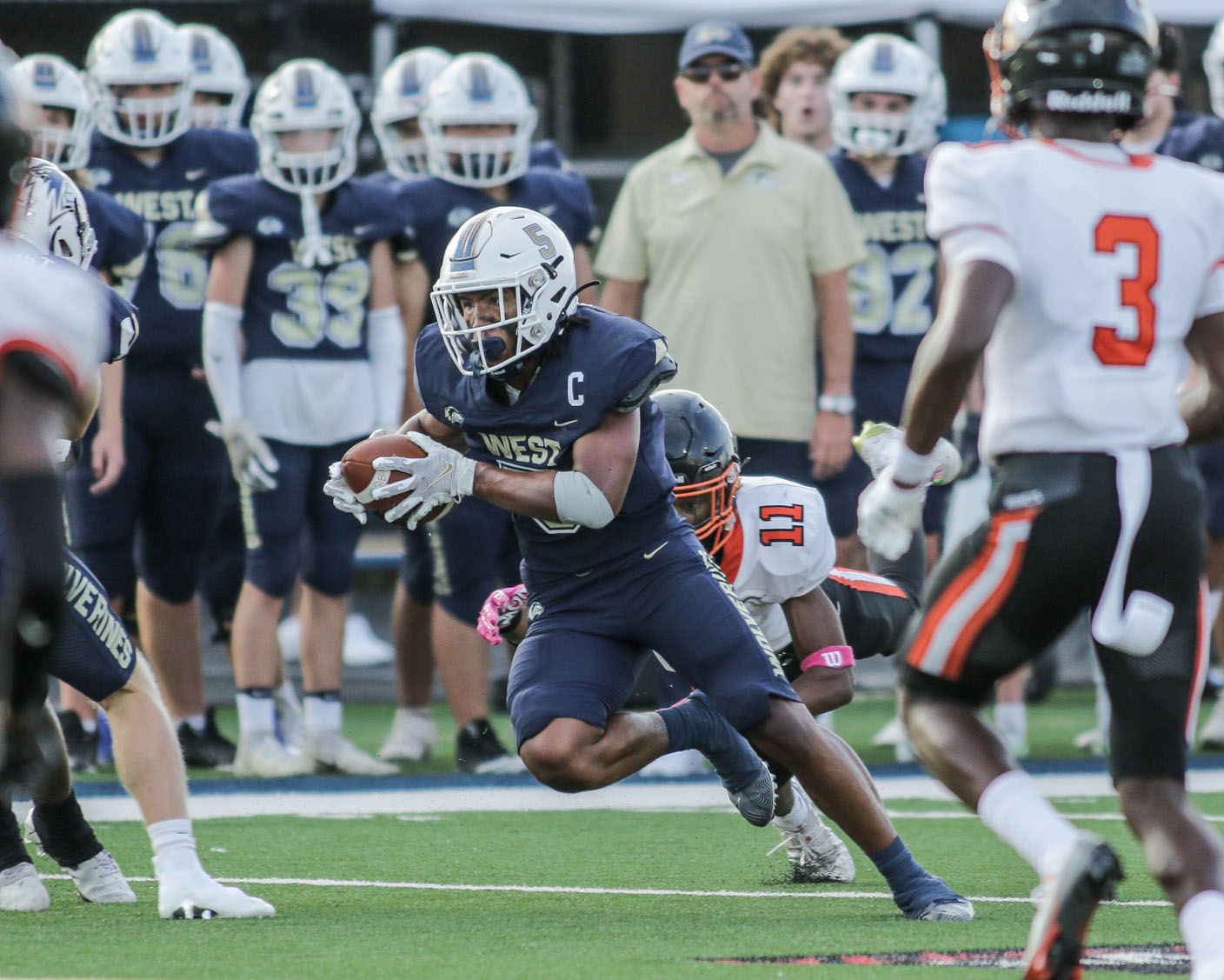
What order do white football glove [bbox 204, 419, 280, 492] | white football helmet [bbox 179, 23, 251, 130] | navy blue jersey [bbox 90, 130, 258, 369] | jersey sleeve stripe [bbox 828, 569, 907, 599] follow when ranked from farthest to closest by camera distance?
white football helmet [bbox 179, 23, 251, 130] < navy blue jersey [bbox 90, 130, 258, 369] < white football glove [bbox 204, 419, 280, 492] < jersey sleeve stripe [bbox 828, 569, 907, 599]

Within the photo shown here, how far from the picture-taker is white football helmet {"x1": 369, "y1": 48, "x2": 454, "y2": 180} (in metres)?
7.79

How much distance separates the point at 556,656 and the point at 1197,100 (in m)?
8.51

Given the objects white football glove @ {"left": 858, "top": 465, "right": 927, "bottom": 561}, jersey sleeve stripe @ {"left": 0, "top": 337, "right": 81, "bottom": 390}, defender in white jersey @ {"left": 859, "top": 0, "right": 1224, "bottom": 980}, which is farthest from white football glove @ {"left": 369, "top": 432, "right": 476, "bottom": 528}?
jersey sleeve stripe @ {"left": 0, "top": 337, "right": 81, "bottom": 390}

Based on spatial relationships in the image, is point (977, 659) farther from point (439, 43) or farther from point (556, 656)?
point (439, 43)

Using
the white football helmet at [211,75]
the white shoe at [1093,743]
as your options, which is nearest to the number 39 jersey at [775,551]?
the white shoe at [1093,743]

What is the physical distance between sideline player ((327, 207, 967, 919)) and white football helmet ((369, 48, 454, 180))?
3.39 meters

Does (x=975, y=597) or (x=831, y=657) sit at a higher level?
(x=975, y=597)

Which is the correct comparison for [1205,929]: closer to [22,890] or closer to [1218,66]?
A: [22,890]

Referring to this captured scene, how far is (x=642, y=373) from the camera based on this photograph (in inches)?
170

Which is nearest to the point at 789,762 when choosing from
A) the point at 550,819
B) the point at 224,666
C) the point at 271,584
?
the point at 550,819

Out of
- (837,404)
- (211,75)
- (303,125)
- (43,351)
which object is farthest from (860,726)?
(43,351)

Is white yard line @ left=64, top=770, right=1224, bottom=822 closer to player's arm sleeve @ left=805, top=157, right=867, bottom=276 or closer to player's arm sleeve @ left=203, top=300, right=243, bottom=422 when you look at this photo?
player's arm sleeve @ left=203, top=300, right=243, bottom=422

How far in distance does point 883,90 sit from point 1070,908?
15.2 ft

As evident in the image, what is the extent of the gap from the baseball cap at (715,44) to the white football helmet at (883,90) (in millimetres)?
393
